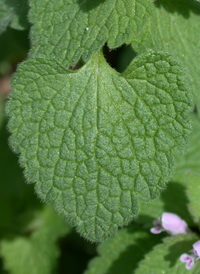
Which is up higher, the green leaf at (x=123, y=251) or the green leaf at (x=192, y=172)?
the green leaf at (x=192, y=172)

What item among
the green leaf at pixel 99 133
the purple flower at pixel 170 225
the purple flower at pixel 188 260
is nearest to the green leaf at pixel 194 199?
the purple flower at pixel 170 225

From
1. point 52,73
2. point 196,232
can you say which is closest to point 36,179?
point 52,73

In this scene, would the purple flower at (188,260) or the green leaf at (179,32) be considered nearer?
the purple flower at (188,260)

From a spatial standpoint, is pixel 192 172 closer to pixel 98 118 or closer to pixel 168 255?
pixel 168 255

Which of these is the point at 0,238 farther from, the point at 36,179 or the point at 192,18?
the point at 192,18

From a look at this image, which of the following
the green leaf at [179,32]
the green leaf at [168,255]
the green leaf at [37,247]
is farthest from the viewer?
the green leaf at [37,247]

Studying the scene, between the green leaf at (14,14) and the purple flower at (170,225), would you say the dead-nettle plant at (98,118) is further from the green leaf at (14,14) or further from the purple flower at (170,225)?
the green leaf at (14,14)
